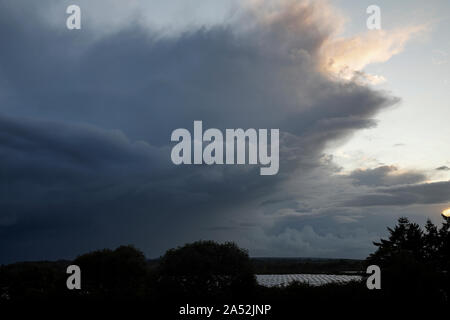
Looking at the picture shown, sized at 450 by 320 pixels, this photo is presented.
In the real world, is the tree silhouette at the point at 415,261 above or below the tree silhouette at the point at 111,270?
above

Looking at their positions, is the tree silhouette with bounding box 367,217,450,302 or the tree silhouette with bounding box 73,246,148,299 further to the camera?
the tree silhouette with bounding box 73,246,148,299

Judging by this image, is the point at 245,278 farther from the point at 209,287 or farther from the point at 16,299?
the point at 16,299

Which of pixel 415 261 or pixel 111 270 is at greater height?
pixel 415 261

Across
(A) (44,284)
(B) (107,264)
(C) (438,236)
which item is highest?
(C) (438,236)

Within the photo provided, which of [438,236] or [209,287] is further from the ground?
[438,236]

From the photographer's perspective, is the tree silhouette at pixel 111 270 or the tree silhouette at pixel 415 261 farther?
the tree silhouette at pixel 111 270

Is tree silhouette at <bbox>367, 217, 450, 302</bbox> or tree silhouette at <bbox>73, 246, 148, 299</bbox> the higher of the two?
tree silhouette at <bbox>367, 217, 450, 302</bbox>

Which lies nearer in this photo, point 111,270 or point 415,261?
point 415,261
